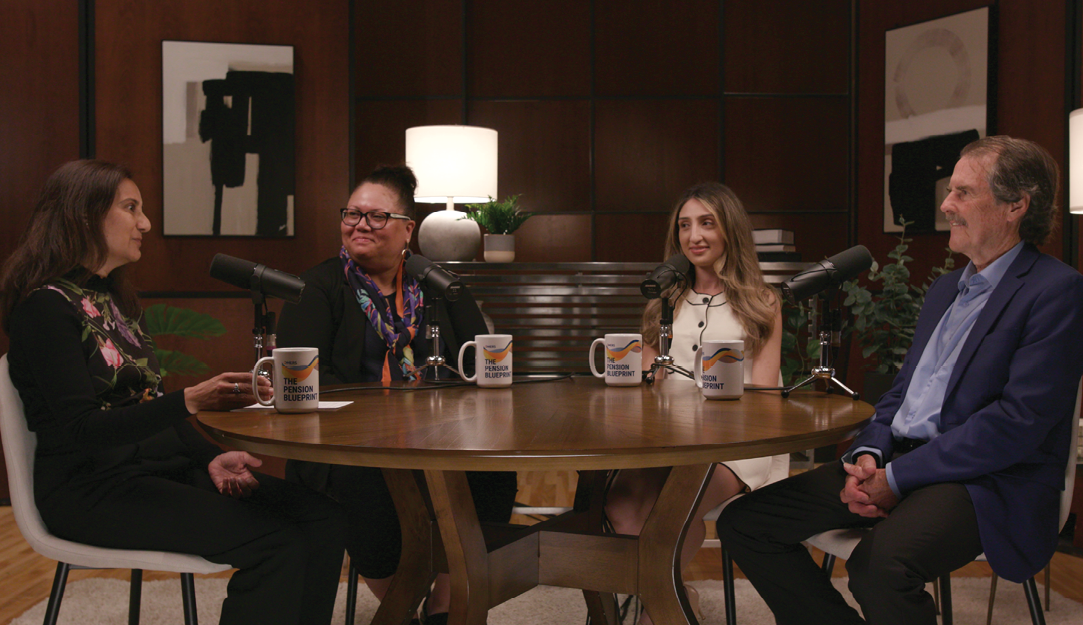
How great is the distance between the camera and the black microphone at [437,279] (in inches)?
73.2

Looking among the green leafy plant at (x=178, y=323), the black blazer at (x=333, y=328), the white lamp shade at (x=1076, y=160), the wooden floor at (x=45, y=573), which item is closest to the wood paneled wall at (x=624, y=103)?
the green leafy plant at (x=178, y=323)

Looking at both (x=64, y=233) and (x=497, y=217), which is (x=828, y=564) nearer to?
(x=64, y=233)

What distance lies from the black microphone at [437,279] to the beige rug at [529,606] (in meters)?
1.08

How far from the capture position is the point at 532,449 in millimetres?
1123

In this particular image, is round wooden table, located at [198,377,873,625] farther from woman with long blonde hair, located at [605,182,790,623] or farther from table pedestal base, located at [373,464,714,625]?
woman with long blonde hair, located at [605,182,790,623]

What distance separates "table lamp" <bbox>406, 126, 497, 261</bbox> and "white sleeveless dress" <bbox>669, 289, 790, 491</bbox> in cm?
145

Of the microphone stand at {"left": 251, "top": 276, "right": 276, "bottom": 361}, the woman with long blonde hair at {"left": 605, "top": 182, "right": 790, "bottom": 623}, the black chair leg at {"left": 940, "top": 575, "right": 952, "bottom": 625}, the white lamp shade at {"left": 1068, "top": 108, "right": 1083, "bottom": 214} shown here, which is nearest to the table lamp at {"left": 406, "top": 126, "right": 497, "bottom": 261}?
the woman with long blonde hair at {"left": 605, "top": 182, "right": 790, "bottom": 623}

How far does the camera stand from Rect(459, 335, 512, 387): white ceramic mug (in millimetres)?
1850

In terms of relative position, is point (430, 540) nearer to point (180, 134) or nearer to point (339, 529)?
point (339, 529)

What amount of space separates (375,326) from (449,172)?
5.34 ft

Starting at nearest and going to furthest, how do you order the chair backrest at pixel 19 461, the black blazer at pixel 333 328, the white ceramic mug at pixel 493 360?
1. the chair backrest at pixel 19 461
2. the white ceramic mug at pixel 493 360
3. the black blazer at pixel 333 328

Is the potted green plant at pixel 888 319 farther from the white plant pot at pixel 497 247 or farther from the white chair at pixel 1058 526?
the white chair at pixel 1058 526

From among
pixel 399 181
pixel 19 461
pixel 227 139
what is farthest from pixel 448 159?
pixel 19 461

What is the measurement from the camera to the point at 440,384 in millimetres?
1936
